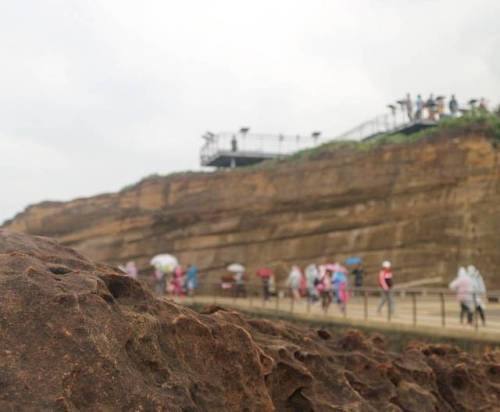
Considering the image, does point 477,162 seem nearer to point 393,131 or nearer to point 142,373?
point 393,131

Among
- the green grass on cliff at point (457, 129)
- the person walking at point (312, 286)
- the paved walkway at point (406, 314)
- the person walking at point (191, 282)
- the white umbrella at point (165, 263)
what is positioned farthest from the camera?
the white umbrella at point (165, 263)

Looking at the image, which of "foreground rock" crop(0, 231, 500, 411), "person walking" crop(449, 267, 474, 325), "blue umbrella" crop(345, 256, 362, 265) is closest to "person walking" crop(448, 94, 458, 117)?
"blue umbrella" crop(345, 256, 362, 265)

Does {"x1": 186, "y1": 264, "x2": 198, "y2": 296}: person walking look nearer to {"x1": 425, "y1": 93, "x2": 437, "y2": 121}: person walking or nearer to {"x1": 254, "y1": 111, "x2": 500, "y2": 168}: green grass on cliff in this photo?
{"x1": 254, "y1": 111, "x2": 500, "y2": 168}: green grass on cliff

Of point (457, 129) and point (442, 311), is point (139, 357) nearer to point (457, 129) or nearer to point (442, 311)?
point (442, 311)

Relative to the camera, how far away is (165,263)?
27.2m

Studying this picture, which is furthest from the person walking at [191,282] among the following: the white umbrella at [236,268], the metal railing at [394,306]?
the white umbrella at [236,268]

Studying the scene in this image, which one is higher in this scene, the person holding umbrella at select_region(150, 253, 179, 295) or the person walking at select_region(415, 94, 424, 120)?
the person walking at select_region(415, 94, 424, 120)

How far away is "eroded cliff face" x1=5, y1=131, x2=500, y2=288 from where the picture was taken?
2466 cm

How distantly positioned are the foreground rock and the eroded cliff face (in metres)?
20.8

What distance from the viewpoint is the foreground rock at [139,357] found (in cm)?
265

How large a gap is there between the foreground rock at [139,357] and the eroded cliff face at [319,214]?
20763 mm

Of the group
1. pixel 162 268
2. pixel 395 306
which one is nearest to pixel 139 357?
pixel 395 306

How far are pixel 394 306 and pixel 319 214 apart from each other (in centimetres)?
1224

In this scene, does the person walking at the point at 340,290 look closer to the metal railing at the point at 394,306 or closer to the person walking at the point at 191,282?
the metal railing at the point at 394,306
